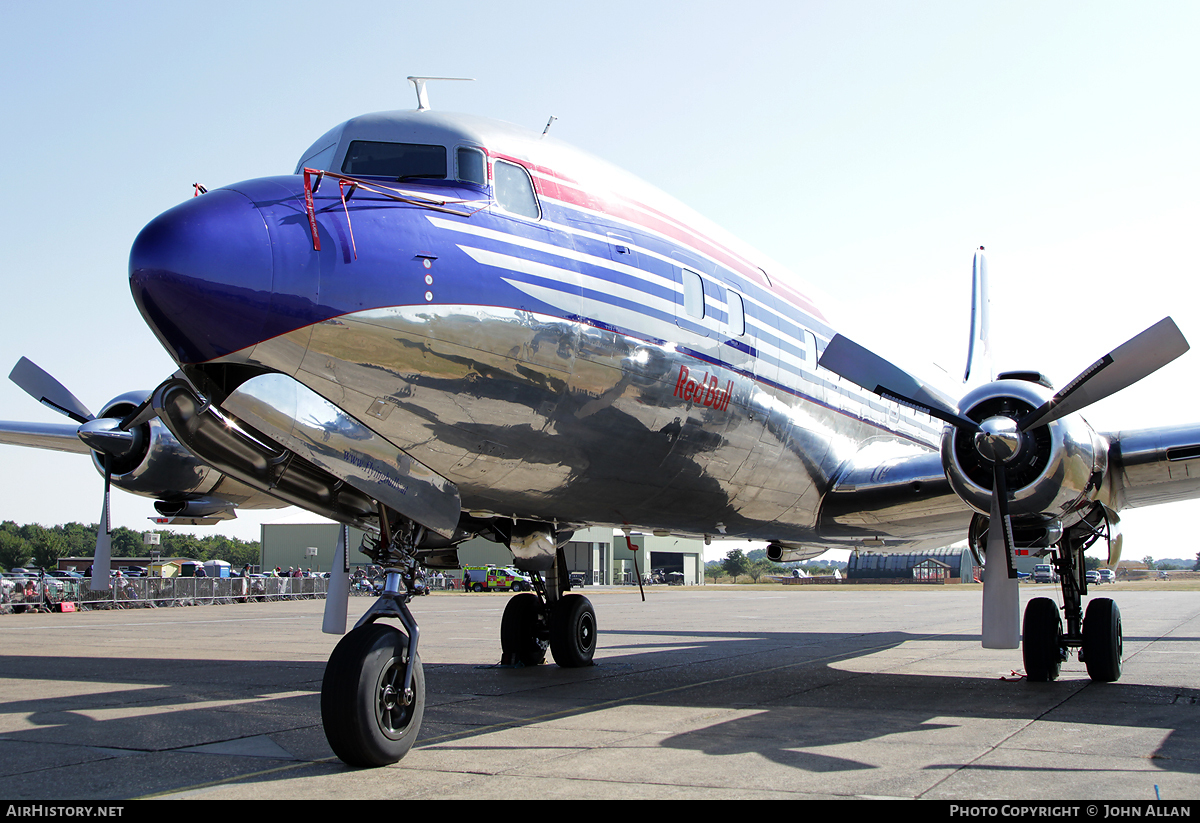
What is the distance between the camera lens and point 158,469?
1134 cm

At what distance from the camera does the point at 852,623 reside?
77.9ft

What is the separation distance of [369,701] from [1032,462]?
6.30 metres

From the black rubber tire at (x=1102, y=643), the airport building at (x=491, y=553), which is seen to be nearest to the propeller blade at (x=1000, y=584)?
the black rubber tire at (x=1102, y=643)

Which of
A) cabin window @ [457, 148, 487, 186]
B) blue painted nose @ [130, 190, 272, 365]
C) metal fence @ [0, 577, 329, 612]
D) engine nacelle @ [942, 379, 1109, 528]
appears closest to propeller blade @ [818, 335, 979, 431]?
engine nacelle @ [942, 379, 1109, 528]

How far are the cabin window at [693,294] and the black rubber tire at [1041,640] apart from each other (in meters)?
5.29

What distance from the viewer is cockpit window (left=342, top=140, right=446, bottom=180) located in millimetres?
6816

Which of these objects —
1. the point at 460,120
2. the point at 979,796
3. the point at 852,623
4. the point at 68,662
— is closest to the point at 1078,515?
the point at 979,796

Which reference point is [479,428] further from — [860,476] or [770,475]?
[860,476]

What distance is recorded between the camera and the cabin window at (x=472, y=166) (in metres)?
6.86

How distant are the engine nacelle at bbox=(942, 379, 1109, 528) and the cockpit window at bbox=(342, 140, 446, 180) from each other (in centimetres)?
538

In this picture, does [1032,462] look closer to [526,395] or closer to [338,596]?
[526,395]

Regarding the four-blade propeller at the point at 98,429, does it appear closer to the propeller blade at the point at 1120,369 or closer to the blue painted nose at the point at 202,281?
the blue painted nose at the point at 202,281
